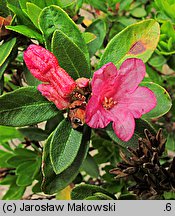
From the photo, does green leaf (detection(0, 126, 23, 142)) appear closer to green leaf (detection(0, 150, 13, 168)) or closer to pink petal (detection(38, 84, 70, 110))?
green leaf (detection(0, 150, 13, 168))

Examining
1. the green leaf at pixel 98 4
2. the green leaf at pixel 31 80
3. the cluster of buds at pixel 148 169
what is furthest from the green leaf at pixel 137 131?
the green leaf at pixel 98 4

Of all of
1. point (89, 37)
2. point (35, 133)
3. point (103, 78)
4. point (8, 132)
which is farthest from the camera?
point (8, 132)

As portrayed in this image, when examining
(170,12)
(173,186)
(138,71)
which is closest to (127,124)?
(138,71)

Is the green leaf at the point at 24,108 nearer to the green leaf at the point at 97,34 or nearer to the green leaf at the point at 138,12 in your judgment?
the green leaf at the point at 97,34

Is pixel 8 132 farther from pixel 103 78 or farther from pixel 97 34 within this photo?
pixel 103 78

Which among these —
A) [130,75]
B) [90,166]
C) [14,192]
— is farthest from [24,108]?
[14,192]

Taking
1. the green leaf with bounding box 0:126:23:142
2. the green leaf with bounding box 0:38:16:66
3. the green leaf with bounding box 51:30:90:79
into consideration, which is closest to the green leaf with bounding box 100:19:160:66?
the green leaf with bounding box 51:30:90:79

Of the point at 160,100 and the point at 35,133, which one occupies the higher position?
the point at 160,100
